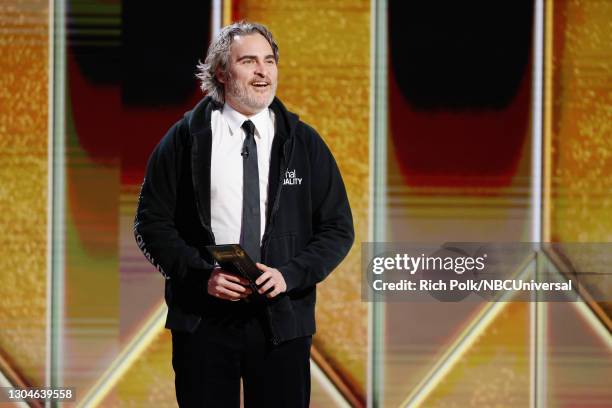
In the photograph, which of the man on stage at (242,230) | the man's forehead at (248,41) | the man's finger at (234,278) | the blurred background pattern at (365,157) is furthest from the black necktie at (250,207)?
the blurred background pattern at (365,157)

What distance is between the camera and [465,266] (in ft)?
10.9

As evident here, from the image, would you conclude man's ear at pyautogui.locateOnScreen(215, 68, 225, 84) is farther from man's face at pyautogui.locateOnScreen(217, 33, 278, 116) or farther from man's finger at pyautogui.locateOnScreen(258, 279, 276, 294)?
man's finger at pyautogui.locateOnScreen(258, 279, 276, 294)

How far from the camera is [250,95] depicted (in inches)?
98.4

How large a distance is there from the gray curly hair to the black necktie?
8.0 inches

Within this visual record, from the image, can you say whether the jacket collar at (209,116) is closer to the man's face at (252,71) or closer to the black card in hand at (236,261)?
the man's face at (252,71)

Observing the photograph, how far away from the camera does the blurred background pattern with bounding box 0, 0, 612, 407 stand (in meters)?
3.29

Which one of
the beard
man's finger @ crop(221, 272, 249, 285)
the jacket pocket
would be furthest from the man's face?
man's finger @ crop(221, 272, 249, 285)

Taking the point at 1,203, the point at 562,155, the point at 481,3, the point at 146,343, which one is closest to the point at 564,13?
the point at 481,3

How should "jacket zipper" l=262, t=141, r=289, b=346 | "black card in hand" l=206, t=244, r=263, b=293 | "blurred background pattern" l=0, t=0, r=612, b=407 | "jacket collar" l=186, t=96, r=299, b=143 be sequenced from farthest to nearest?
"blurred background pattern" l=0, t=0, r=612, b=407, "jacket collar" l=186, t=96, r=299, b=143, "jacket zipper" l=262, t=141, r=289, b=346, "black card in hand" l=206, t=244, r=263, b=293

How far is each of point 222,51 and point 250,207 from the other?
430mm

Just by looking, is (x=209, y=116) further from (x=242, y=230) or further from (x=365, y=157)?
(x=365, y=157)

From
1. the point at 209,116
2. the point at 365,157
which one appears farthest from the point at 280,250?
the point at 365,157

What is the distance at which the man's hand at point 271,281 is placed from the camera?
92.3 inches

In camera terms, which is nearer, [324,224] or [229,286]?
[229,286]
